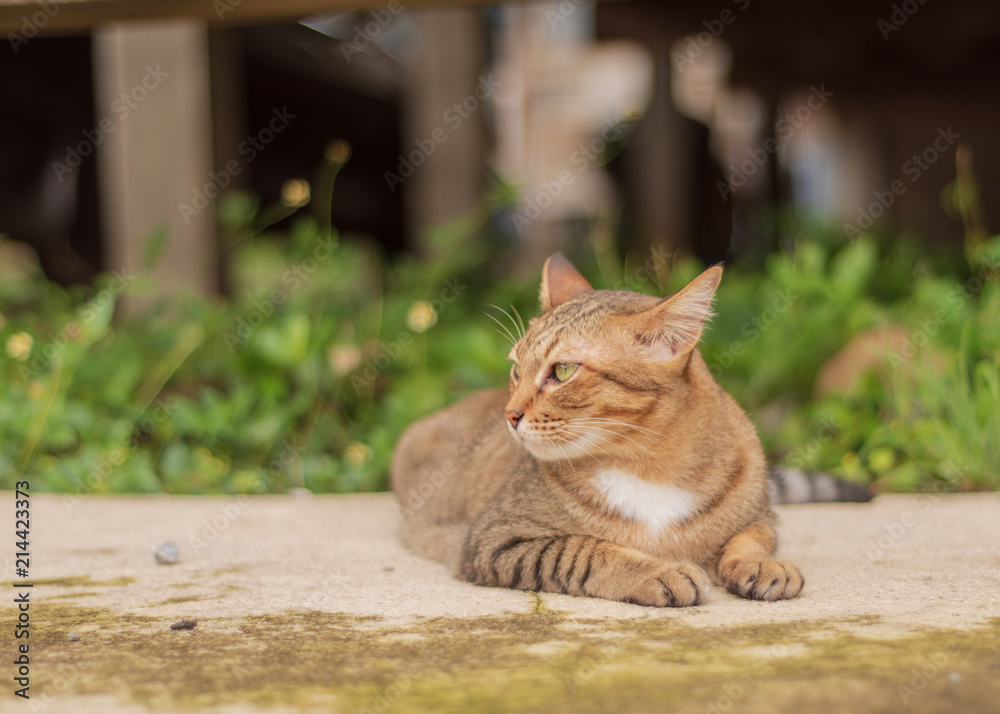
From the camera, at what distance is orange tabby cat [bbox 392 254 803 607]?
2264 mm

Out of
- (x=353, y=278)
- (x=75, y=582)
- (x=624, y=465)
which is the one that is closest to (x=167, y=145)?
(x=353, y=278)

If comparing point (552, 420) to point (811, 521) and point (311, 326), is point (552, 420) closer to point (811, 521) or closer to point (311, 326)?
point (811, 521)

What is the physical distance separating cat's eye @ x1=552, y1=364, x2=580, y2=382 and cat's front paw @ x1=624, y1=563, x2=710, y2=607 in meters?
0.56

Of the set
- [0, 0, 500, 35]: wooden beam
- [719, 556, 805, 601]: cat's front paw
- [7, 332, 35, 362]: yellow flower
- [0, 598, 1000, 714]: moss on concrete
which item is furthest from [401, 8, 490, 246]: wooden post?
[0, 598, 1000, 714]: moss on concrete

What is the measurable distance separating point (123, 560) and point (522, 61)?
13148 mm

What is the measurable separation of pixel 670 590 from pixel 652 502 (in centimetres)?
33

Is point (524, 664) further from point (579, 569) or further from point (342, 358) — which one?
point (342, 358)

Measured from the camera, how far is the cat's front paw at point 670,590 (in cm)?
204

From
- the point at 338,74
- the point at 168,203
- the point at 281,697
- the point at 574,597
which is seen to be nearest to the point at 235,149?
the point at 168,203

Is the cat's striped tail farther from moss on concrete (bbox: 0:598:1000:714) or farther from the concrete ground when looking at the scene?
moss on concrete (bbox: 0:598:1000:714)

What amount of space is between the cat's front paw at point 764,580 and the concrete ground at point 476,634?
1.4 inches

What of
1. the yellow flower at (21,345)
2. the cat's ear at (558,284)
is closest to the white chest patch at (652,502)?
the cat's ear at (558,284)

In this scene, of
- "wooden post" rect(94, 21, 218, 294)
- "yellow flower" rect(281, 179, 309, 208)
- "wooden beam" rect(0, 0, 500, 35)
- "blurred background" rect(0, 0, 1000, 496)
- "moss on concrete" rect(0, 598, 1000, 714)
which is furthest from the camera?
"wooden post" rect(94, 21, 218, 294)

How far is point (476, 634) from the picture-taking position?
186 cm
